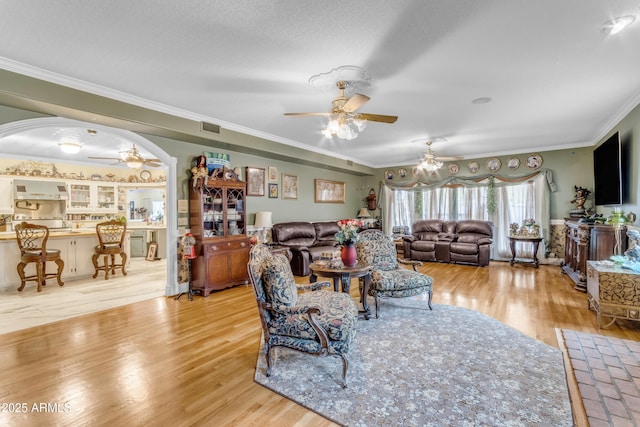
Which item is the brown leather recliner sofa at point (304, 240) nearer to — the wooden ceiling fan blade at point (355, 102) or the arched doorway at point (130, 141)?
the arched doorway at point (130, 141)

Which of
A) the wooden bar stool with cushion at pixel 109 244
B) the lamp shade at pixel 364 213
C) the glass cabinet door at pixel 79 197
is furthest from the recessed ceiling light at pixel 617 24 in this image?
the glass cabinet door at pixel 79 197

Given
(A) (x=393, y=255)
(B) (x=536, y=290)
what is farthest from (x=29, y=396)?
(B) (x=536, y=290)

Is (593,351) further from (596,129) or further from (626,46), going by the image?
(596,129)

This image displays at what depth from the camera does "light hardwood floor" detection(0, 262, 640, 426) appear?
1.99m

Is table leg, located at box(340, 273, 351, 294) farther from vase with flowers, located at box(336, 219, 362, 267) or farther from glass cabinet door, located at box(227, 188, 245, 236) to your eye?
glass cabinet door, located at box(227, 188, 245, 236)

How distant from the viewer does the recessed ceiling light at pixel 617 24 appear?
7.45 ft

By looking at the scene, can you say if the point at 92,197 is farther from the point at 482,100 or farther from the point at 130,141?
the point at 482,100

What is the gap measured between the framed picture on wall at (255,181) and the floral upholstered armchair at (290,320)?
11.9 feet

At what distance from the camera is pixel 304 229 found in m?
6.91

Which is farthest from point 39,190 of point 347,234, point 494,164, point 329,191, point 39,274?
point 494,164

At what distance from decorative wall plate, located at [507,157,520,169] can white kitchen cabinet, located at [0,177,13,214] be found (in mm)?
11967

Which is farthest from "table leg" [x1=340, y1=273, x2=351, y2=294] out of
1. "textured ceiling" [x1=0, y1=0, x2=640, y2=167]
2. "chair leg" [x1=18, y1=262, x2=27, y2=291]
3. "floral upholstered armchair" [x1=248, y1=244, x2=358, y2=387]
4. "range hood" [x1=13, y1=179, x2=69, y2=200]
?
"range hood" [x1=13, y1=179, x2=69, y2=200]

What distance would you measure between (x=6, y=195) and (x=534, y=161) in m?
12.4

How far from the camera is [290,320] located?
2.42m
